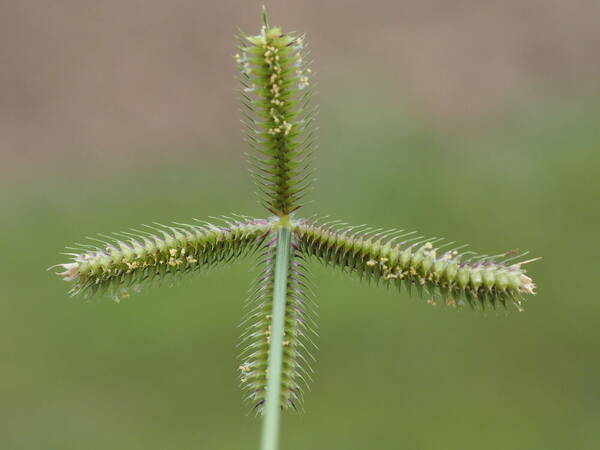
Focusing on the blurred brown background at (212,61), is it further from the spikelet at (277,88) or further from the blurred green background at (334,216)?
the spikelet at (277,88)

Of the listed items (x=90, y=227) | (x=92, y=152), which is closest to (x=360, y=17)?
(x=92, y=152)

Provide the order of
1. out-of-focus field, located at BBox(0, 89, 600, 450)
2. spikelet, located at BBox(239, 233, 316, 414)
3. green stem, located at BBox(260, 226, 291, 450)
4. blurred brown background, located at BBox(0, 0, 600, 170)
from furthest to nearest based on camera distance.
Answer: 1. blurred brown background, located at BBox(0, 0, 600, 170)
2. out-of-focus field, located at BBox(0, 89, 600, 450)
3. spikelet, located at BBox(239, 233, 316, 414)
4. green stem, located at BBox(260, 226, 291, 450)

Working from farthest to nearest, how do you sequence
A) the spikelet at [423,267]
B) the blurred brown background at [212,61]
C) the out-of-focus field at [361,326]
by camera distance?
the blurred brown background at [212,61] → the out-of-focus field at [361,326] → the spikelet at [423,267]

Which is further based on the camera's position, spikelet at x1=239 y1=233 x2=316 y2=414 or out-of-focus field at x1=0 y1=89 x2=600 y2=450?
out-of-focus field at x1=0 y1=89 x2=600 y2=450

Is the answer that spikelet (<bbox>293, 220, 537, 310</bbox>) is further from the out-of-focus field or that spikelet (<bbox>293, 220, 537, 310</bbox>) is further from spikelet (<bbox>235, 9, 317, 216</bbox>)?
the out-of-focus field

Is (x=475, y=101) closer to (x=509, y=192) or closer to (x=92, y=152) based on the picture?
(x=509, y=192)

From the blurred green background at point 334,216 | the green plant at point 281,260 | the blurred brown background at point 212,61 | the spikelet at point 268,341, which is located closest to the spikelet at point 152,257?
the green plant at point 281,260

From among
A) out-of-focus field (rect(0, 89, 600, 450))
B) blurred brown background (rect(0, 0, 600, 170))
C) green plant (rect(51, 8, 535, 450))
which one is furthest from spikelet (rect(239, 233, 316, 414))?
blurred brown background (rect(0, 0, 600, 170))

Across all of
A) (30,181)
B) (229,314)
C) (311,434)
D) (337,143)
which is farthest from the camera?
(30,181)
